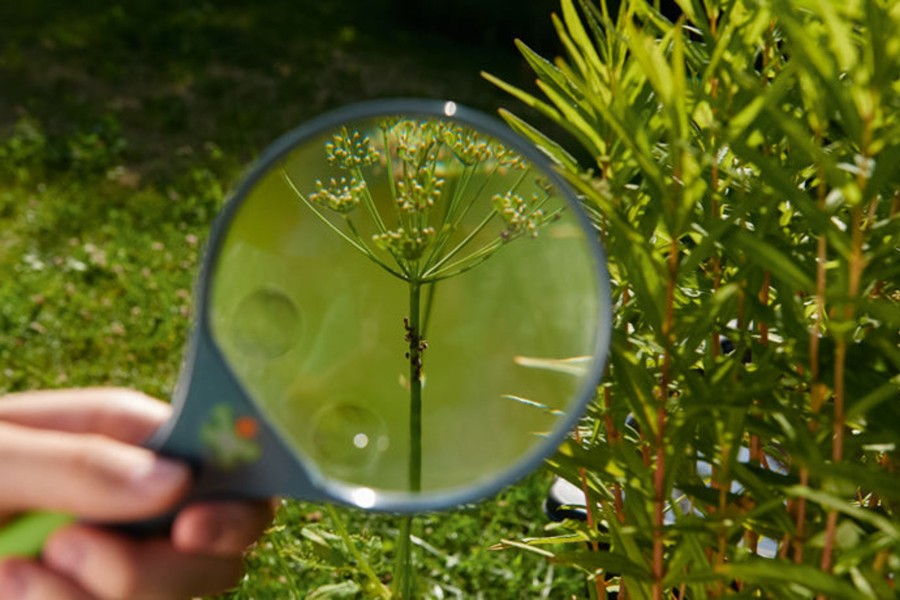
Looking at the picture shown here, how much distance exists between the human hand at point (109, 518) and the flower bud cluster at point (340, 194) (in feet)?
1.36

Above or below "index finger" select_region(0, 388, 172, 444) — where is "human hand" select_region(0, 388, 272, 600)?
below

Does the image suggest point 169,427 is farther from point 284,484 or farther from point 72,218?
point 72,218

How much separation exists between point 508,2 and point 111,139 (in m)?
2.59

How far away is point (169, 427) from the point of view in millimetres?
945

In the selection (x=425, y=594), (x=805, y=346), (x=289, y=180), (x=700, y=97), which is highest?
(x=700, y=97)

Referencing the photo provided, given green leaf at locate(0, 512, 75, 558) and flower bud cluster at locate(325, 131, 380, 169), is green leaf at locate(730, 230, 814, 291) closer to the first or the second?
flower bud cluster at locate(325, 131, 380, 169)

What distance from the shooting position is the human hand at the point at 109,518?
929 mm

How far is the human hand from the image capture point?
93cm

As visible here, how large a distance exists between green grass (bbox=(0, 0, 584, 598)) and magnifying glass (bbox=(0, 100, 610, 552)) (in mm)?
559

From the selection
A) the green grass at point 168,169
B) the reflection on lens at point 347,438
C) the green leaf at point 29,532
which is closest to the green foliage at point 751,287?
the reflection on lens at point 347,438

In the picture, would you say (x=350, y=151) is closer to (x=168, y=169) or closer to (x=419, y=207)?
(x=419, y=207)

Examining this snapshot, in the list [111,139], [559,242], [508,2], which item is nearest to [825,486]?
[559,242]

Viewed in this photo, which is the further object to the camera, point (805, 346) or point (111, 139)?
point (111, 139)

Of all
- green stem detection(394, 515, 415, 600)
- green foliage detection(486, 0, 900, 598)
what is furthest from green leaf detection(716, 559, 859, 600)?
green stem detection(394, 515, 415, 600)
